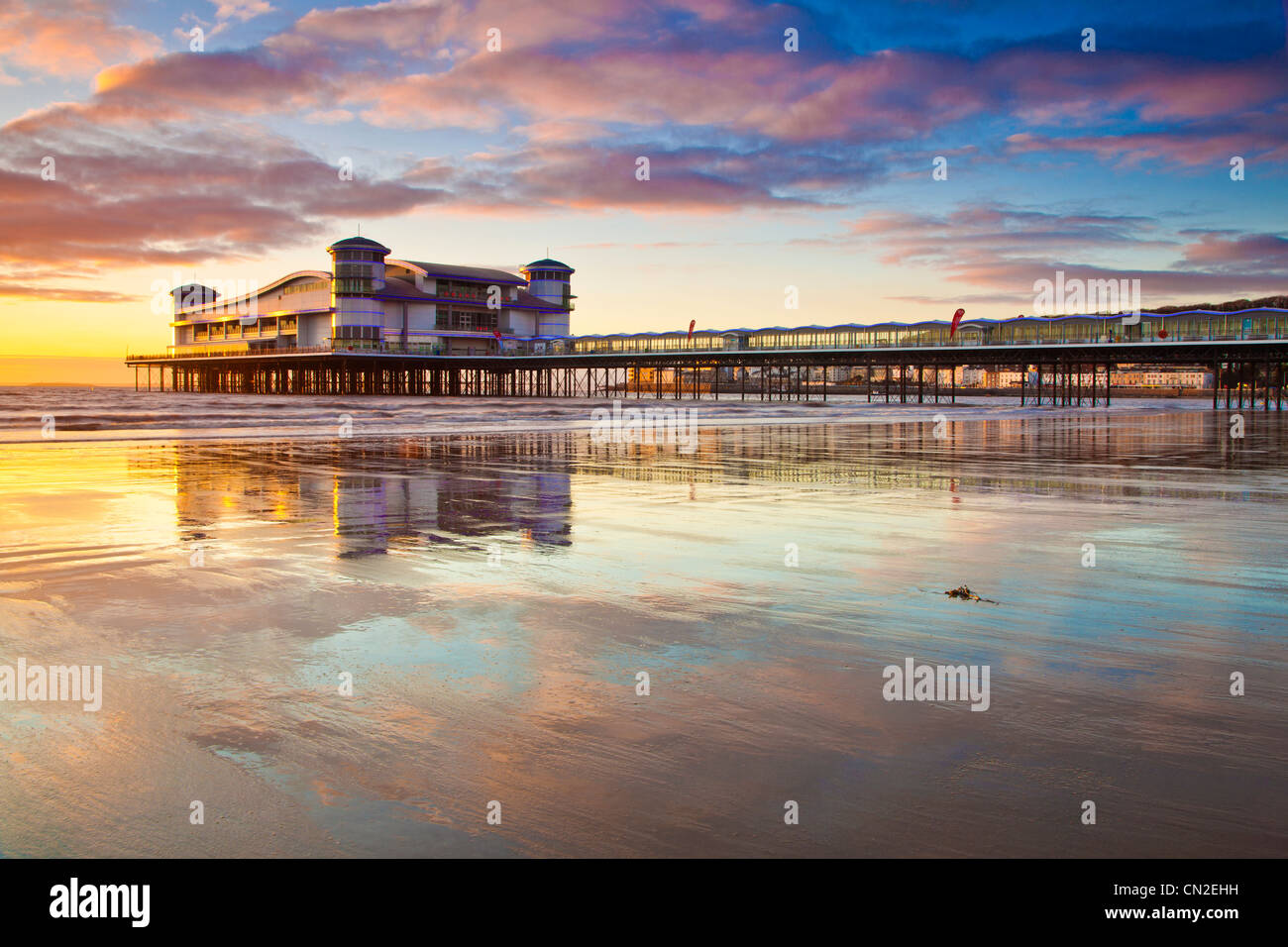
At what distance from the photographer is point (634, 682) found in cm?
534

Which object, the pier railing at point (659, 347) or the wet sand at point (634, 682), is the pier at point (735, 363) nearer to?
the pier railing at point (659, 347)

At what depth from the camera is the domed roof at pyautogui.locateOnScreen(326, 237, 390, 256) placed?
8731 centimetres

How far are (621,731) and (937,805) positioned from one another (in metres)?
1.46

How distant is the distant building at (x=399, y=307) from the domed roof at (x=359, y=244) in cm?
9

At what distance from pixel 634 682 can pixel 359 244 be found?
3497 inches

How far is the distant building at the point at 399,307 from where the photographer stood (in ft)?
292

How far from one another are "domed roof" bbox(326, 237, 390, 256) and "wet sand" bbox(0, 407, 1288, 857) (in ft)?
262

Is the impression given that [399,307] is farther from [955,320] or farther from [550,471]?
[550,471]

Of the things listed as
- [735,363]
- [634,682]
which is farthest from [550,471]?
[735,363]

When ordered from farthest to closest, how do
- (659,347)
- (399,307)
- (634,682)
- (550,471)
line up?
(399,307) < (659,347) < (550,471) < (634,682)

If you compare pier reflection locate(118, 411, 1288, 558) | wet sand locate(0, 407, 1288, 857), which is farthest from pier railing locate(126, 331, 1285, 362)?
wet sand locate(0, 407, 1288, 857)

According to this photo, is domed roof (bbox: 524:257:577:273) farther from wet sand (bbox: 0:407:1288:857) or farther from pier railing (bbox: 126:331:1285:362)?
wet sand (bbox: 0:407:1288:857)

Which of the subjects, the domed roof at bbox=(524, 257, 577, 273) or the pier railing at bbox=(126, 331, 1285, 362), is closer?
the pier railing at bbox=(126, 331, 1285, 362)
